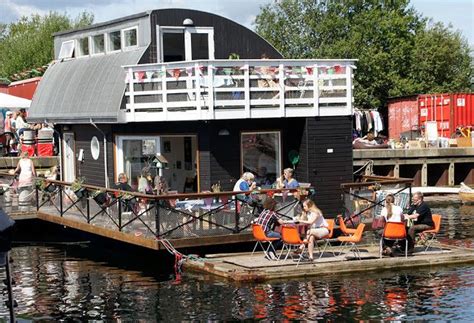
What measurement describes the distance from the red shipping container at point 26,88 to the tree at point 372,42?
2210 centimetres

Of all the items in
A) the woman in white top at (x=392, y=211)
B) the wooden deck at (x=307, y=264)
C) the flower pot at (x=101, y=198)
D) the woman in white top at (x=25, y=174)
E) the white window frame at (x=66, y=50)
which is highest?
the white window frame at (x=66, y=50)

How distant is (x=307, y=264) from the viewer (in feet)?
64.7

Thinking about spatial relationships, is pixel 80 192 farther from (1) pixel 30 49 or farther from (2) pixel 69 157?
(1) pixel 30 49

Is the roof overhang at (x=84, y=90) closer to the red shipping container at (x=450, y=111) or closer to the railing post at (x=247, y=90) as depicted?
the railing post at (x=247, y=90)

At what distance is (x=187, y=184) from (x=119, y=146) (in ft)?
8.69

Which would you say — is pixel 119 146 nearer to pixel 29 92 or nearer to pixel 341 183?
pixel 341 183

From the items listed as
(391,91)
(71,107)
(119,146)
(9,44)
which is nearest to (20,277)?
(119,146)

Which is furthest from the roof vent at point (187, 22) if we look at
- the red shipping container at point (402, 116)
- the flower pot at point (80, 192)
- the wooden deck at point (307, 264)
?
the red shipping container at point (402, 116)

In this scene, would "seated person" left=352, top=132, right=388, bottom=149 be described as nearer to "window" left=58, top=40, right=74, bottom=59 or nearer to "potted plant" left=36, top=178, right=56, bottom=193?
"window" left=58, top=40, right=74, bottom=59

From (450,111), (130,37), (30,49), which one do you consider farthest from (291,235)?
(30,49)

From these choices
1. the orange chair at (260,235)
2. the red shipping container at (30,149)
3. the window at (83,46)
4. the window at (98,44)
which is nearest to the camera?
the orange chair at (260,235)

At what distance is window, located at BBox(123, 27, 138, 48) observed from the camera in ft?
86.6

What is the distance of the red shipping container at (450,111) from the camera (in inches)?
1895

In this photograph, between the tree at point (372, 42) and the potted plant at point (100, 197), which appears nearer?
the potted plant at point (100, 197)
